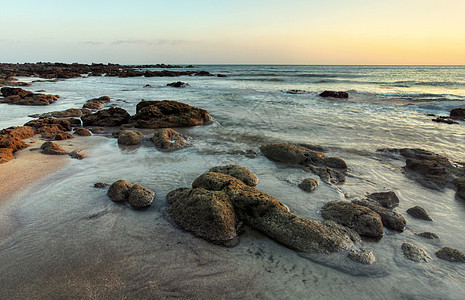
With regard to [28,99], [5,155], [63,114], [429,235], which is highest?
[28,99]

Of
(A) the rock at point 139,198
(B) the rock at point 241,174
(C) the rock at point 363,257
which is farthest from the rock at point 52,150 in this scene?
(C) the rock at point 363,257

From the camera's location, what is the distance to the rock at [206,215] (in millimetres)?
3623

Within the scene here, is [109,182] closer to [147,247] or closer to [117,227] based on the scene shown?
[117,227]

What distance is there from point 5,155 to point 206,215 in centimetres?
575

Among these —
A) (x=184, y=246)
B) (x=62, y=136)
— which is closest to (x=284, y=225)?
(x=184, y=246)

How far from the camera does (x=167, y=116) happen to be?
11219 millimetres

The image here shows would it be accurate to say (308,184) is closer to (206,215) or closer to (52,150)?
(206,215)

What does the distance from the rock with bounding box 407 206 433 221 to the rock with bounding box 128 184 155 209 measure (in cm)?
455

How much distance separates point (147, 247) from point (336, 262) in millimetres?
2489

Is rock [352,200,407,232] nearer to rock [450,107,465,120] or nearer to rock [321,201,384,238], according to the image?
rock [321,201,384,238]

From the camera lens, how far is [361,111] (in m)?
14.9

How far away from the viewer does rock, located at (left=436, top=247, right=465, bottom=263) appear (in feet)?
10.9

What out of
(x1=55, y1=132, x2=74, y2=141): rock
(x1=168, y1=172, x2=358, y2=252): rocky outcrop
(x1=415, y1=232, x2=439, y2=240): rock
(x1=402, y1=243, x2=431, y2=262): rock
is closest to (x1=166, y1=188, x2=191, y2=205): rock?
(x1=168, y1=172, x2=358, y2=252): rocky outcrop

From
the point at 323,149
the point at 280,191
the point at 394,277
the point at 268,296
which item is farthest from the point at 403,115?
the point at 268,296
